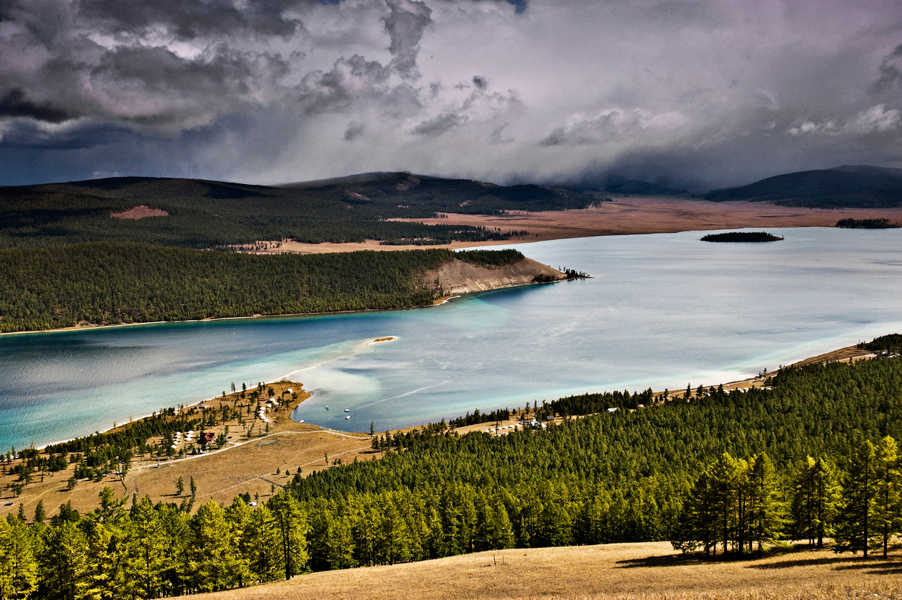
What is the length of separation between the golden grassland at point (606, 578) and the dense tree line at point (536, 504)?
2816 mm

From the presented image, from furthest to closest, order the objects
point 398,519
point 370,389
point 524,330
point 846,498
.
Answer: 1. point 524,330
2. point 370,389
3. point 398,519
4. point 846,498

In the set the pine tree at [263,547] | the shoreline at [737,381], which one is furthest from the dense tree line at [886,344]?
the pine tree at [263,547]

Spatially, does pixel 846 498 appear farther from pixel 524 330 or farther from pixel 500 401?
pixel 524 330

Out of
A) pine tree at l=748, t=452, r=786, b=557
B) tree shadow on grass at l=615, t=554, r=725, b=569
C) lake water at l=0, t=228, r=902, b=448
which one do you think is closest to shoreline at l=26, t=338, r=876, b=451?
lake water at l=0, t=228, r=902, b=448

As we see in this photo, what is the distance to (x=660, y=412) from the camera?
261 feet

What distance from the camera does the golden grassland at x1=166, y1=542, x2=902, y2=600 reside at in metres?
28.0

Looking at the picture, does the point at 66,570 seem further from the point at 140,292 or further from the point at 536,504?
the point at 140,292

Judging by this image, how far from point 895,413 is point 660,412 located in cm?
2504

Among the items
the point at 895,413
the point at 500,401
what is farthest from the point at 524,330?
the point at 895,413

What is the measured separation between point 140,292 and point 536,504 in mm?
159282

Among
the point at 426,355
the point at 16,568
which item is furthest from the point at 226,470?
the point at 426,355

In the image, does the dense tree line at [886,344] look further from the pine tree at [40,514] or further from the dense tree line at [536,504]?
the pine tree at [40,514]

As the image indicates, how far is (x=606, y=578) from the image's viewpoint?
33.5m

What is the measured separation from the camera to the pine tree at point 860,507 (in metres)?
33.5
